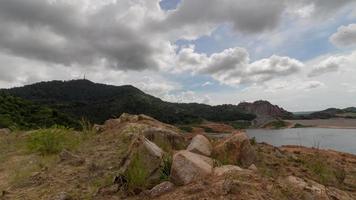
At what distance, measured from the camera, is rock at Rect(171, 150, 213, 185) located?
4895 millimetres

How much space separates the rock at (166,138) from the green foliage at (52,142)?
2131 mm

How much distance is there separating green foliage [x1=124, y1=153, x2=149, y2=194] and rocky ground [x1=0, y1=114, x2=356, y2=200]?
0.01 metres

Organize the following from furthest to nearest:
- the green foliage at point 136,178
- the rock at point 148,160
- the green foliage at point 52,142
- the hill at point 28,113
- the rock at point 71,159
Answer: the hill at point 28,113
the green foliage at point 52,142
the rock at point 71,159
the rock at point 148,160
the green foliage at point 136,178

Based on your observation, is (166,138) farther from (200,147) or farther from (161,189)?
(161,189)

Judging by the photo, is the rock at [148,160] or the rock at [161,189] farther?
the rock at [148,160]

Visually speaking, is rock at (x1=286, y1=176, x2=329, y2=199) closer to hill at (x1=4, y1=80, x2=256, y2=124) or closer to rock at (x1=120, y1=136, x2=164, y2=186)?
rock at (x1=120, y1=136, x2=164, y2=186)

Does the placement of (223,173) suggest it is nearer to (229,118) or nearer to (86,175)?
(86,175)

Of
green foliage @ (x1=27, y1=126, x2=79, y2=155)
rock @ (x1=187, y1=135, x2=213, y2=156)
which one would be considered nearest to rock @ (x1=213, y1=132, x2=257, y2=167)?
rock @ (x1=187, y1=135, x2=213, y2=156)

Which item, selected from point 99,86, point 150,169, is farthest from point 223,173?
point 99,86

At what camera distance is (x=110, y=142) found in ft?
29.2

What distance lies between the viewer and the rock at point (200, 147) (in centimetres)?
647

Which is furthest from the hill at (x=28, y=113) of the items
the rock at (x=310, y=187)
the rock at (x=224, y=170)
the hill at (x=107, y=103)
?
the rock at (x=310, y=187)

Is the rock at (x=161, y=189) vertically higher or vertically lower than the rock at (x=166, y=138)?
lower

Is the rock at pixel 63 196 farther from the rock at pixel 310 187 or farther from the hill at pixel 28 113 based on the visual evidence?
the hill at pixel 28 113
